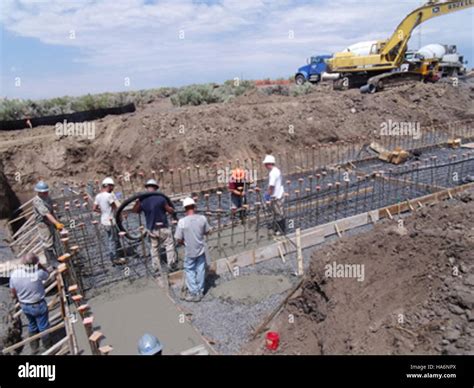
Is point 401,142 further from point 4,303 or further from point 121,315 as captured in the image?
point 4,303

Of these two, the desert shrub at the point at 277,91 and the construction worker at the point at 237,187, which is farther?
the desert shrub at the point at 277,91

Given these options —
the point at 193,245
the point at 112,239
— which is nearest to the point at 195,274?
the point at 193,245

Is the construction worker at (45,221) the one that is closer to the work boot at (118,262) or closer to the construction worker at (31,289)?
the work boot at (118,262)

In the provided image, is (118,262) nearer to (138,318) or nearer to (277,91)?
(138,318)

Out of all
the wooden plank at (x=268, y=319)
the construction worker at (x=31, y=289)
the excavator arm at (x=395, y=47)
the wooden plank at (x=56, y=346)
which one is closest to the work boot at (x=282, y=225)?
the wooden plank at (x=268, y=319)

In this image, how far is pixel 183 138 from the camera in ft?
42.4

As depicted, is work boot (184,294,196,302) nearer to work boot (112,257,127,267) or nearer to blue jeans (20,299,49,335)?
work boot (112,257,127,267)

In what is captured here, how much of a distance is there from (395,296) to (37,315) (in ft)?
13.6

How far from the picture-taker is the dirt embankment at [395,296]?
3480 mm

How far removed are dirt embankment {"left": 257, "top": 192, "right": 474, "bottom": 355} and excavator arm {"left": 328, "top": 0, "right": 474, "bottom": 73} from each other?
1567cm

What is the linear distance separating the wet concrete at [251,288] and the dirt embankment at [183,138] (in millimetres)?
6865
